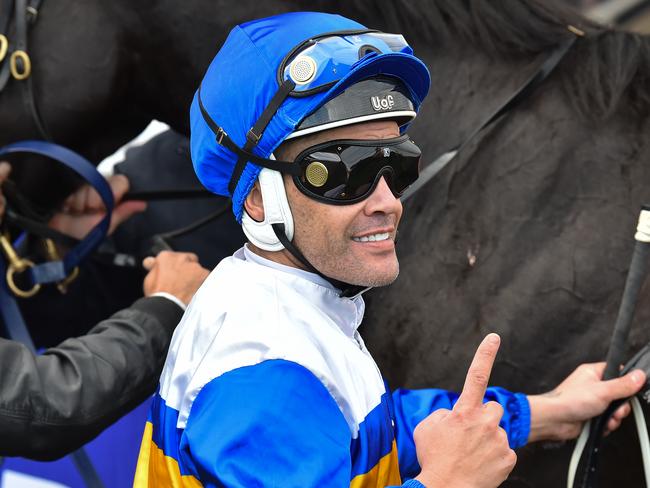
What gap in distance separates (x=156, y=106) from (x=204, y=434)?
1.39m

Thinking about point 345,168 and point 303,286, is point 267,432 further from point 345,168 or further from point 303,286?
point 345,168

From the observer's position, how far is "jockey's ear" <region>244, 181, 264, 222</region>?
1.50 metres

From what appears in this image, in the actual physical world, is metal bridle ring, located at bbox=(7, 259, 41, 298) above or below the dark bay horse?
below

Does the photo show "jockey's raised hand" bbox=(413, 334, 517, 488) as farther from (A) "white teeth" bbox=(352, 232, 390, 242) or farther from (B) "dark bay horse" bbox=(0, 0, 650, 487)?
(B) "dark bay horse" bbox=(0, 0, 650, 487)

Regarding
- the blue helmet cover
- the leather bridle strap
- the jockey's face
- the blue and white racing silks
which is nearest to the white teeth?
the jockey's face

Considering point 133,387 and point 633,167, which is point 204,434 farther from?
point 633,167

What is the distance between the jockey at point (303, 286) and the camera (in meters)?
1.25

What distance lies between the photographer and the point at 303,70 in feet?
4.56

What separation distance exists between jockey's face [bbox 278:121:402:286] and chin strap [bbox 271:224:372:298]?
0.04 ft

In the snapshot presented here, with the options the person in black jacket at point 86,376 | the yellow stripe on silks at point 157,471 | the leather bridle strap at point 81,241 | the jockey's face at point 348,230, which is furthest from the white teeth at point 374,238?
the leather bridle strap at point 81,241

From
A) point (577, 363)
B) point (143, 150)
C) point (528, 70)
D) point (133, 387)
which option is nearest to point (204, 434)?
point (133, 387)

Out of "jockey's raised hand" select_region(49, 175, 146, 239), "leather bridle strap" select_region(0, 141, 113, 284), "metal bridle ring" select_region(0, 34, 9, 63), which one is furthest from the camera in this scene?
"jockey's raised hand" select_region(49, 175, 146, 239)

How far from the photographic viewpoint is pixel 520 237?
1.94 m

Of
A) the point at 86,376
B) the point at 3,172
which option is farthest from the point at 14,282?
the point at 86,376
